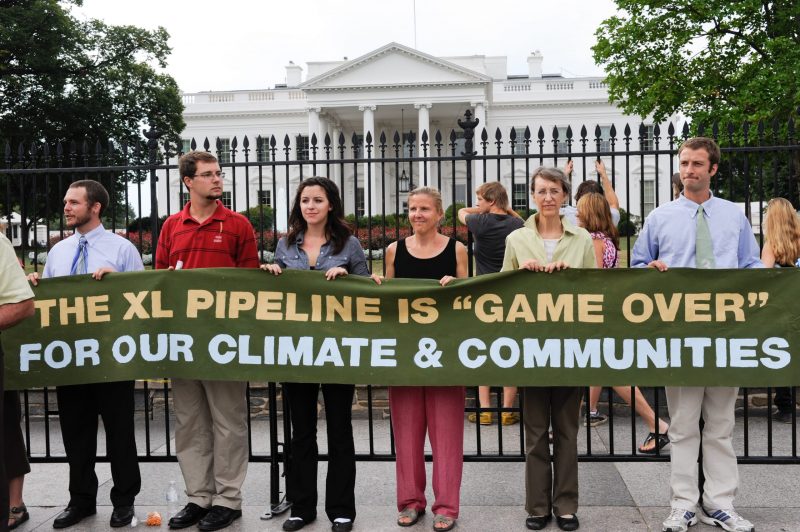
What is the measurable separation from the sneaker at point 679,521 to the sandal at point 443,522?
107 centimetres

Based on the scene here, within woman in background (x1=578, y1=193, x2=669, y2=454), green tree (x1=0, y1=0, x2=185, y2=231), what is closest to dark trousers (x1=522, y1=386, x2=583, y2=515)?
woman in background (x1=578, y1=193, x2=669, y2=454)

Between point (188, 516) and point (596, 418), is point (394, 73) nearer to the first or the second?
point (596, 418)

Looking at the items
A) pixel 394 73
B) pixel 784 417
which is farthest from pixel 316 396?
pixel 394 73

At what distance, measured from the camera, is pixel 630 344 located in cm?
401

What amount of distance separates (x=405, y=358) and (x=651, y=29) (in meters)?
21.2

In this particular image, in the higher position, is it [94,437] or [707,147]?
[707,147]

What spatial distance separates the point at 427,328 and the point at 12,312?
2.00 m

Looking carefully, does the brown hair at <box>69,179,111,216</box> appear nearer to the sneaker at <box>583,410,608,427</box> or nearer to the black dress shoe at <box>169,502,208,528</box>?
the black dress shoe at <box>169,502,208,528</box>

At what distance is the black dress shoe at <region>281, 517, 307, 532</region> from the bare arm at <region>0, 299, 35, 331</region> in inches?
65.7

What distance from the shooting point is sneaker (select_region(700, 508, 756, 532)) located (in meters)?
3.80

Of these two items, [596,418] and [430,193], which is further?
[596,418]

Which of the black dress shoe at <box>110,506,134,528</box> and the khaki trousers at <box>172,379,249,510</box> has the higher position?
the khaki trousers at <box>172,379,249,510</box>

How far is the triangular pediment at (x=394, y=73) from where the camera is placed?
53750mm

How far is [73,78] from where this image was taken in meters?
28.2
